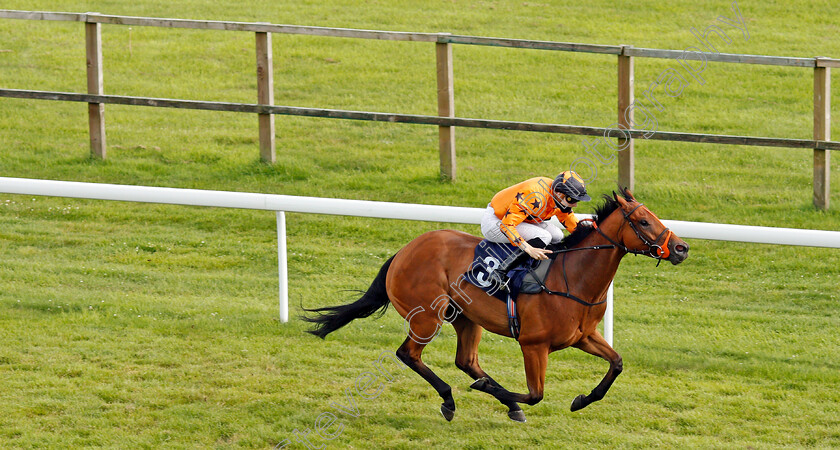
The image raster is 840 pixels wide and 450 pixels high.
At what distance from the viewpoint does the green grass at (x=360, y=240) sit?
5.43 meters

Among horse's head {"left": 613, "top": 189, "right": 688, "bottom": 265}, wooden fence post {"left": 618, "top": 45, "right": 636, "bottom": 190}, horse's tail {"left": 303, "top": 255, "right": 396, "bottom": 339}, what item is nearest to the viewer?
horse's head {"left": 613, "top": 189, "right": 688, "bottom": 265}

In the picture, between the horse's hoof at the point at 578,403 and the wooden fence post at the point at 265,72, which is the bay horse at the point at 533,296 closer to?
the horse's hoof at the point at 578,403

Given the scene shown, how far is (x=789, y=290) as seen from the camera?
24.0ft

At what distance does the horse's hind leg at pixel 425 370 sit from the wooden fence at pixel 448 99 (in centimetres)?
336

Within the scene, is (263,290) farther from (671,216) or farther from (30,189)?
(671,216)

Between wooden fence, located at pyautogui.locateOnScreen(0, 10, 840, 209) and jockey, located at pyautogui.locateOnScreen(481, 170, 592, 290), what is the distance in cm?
315

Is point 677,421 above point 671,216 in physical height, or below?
below

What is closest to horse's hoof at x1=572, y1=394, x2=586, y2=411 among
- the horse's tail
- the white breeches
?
the white breeches

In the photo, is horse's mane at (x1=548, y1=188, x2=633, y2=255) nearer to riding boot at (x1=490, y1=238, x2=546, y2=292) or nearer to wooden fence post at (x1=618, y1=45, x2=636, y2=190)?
riding boot at (x1=490, y1=238, x2=546, y2=292)

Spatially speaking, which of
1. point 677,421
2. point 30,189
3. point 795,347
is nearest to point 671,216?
point 795,347

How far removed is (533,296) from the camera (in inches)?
200

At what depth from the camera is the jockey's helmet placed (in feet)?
16.1

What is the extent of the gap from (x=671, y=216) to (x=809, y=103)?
12.9ft

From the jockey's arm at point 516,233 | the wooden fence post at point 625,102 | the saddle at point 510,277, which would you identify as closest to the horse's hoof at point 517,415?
the saddle at point 510,277
